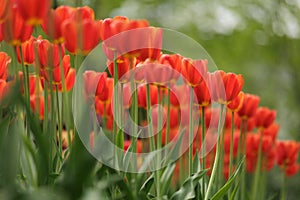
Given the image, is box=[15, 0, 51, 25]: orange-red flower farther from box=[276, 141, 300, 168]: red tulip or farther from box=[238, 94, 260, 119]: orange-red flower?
box=[276, 141, 300, 168]: red tulip

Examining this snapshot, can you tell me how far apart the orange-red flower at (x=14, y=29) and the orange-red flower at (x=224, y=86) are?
346 millimetres

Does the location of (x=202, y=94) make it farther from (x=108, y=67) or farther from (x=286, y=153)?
(x=286, y=153)

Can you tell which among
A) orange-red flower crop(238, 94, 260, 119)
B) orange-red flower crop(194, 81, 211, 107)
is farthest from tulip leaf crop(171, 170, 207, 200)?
orange-red flower crop(238, 94, 260, 119)

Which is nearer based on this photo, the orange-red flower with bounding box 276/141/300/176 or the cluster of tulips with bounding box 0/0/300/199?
the cluster of tulips with bounding box 0/0/300/199

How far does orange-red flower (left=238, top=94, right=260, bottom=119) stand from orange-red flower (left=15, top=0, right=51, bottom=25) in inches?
29.3

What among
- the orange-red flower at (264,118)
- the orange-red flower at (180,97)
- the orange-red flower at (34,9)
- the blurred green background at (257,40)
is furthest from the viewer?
the blurred green background at (257,40)

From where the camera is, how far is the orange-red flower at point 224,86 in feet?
3.13

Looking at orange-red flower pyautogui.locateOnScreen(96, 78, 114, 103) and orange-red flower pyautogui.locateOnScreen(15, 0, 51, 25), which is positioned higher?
orange-red flower pyautogui.locateOnScreen(15, 0, 51, 25)

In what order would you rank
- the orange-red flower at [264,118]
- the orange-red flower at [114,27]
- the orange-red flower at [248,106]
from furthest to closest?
the orange-red flower at [264,118] < the orange-red flower at [248,106] < the orange-red flower at [114,27]

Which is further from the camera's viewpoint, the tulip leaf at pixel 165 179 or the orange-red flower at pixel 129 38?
the tulip leaf at pixel 165 179

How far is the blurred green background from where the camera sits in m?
4.39

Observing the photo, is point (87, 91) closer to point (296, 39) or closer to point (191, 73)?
point (191, 73)

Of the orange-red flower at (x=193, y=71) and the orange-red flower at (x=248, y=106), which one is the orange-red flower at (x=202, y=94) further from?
the orange-red flower at (x=248, y=106)

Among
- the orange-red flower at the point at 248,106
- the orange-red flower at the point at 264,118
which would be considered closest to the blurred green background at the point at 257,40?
the orange-red flower at the point at 264,118
